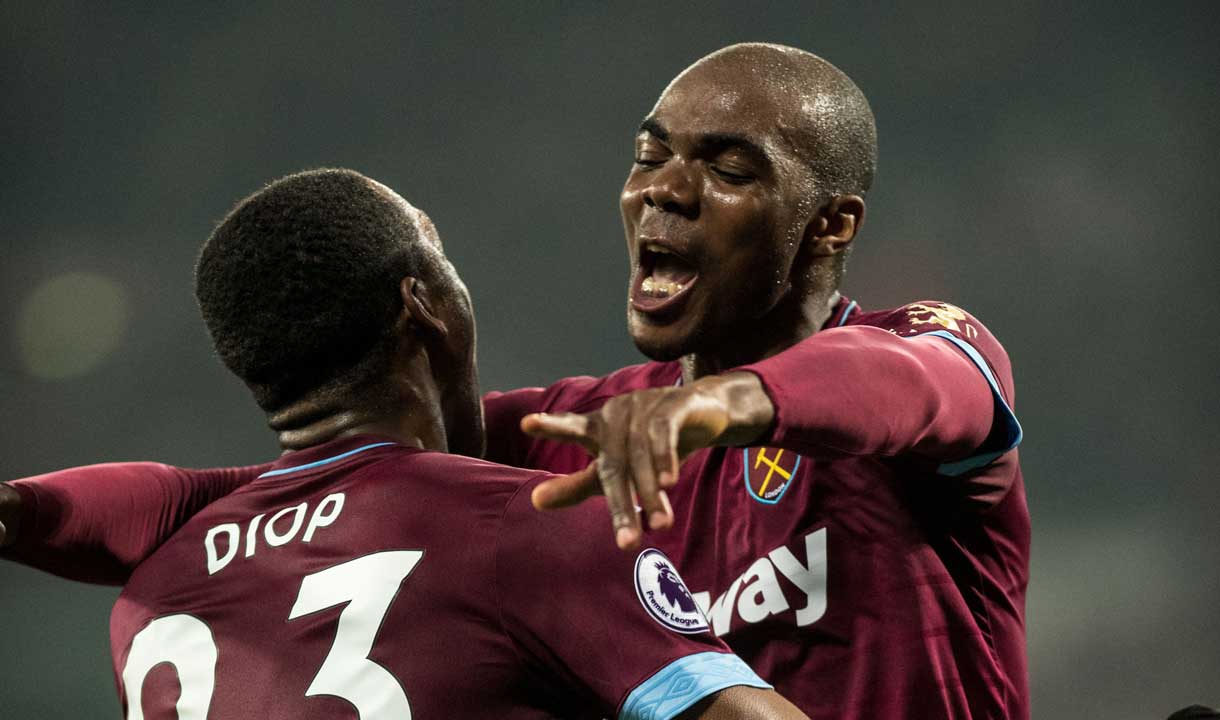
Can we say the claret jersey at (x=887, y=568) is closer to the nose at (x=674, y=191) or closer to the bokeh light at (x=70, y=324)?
the nose at (x=674, y=191)

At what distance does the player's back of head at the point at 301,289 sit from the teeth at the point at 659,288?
20.7 inches

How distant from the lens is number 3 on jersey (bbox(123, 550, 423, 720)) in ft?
5.08

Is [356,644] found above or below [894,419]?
below

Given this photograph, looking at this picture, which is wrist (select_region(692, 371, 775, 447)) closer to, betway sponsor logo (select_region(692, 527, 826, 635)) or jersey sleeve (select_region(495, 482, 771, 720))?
jersey sleeve (select_region(495, 482, 771, 720))

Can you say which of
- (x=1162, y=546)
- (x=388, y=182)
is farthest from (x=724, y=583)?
(x=388, y=182)

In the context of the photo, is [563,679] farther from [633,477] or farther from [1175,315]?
[1175,315]

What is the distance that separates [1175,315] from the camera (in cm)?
705

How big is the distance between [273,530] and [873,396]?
820mm

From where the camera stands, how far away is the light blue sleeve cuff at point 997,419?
1.82 metres

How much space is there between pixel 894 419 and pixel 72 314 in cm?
627

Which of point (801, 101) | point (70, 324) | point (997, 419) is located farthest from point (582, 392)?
point (70, 324)

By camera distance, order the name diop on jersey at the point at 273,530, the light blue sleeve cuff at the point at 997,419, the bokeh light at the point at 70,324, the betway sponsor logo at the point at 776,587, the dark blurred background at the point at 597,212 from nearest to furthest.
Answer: the name diop on jersey at the point at 273,530 → the light blue sleeve cuff at the point at 997,419 → the betway sponsor logo at the point at 776,587 → the dark blurred background at the point at 597,212 → the bokeh light at the point at 70,324

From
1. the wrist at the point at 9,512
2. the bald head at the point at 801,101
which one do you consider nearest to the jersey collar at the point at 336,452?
the wrist at the point at 9,512

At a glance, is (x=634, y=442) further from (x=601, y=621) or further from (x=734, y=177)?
(x=734, y=177)
